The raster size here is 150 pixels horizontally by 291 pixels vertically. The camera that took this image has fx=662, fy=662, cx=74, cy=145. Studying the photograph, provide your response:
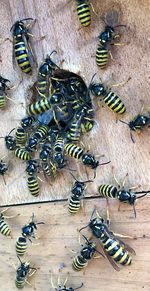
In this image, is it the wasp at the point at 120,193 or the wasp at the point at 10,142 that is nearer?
the wasp at the point at 120,193

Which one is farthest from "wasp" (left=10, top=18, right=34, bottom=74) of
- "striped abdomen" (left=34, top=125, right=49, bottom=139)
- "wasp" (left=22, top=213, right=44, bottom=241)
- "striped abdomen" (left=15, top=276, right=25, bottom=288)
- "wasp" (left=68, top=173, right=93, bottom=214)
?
"striped abdomen" (left=15, top=276, right=25, bottom=288)

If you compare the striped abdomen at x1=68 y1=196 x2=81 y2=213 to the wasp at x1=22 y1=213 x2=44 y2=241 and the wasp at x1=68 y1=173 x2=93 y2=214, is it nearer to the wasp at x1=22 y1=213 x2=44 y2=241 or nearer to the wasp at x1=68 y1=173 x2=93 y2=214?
the wasp at x1=68 y1=173 x2=93 y2=214

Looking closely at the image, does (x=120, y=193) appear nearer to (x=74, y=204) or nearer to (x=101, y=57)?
(x=74, y=204)

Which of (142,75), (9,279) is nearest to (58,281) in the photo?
(9,279)

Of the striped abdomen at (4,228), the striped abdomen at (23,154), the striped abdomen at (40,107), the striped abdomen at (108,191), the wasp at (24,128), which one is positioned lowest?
the striped abdomen at (4,228)

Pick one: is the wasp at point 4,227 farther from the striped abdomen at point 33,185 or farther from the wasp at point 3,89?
the wasp at point 3,89

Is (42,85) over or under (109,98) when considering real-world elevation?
over

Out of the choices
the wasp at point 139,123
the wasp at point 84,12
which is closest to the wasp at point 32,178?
the wasp at point 139,123

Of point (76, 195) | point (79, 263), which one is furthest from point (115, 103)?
point (79, 263)
